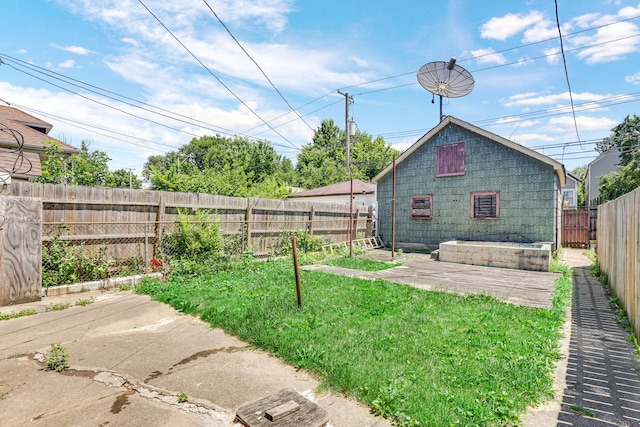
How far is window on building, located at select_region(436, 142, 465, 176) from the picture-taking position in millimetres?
12852

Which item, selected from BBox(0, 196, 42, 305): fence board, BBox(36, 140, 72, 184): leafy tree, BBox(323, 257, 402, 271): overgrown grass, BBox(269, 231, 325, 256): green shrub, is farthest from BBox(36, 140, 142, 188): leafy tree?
BBox(323, 257, 402, 271): overgrown grass

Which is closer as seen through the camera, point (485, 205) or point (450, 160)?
point (485, 205)

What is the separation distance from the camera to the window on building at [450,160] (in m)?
12.9

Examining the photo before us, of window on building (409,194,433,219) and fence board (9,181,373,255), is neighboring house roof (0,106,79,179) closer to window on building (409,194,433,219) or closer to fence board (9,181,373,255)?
fence board (9,181,373,255)

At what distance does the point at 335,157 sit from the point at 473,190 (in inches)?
1027

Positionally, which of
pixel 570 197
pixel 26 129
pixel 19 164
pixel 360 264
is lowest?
pixel 360 264

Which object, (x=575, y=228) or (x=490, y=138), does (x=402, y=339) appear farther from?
(x=575, y=228)

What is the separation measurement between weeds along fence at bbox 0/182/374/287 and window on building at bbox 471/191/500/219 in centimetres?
721

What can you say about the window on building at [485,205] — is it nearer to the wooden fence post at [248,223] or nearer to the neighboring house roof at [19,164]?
the wooden fence post at [248,223]

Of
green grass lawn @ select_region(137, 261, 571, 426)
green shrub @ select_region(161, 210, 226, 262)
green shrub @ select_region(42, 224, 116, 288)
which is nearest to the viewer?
green grass lawn @ select_region(137, 261, 571, 426)

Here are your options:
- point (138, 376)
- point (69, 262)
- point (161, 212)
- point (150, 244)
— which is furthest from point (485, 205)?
point (69, 262)

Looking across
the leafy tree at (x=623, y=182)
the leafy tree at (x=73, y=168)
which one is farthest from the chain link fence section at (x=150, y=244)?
the leafy tree at (x=623, y=182)

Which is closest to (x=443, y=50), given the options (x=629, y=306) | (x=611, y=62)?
(x=611, y=62)

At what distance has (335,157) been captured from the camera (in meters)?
37.7
